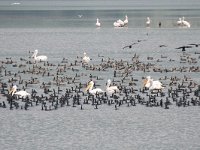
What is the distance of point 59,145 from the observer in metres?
21.9

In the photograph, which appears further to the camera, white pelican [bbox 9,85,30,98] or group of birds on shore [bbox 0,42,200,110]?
white pelican [bbox 9,85,30,98]

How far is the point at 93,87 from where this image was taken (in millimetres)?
31547

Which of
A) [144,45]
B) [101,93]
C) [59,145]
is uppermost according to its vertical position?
[144,45]

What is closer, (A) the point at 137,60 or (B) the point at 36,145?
(B) the point at 36,145

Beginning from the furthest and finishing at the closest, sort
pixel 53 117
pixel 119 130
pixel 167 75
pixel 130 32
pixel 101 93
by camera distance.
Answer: pixel 130 32 → pixel 167 75 → pixel 101 93 → pixel 53 117 → pixel 119 130

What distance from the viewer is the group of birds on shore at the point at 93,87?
28062 mm

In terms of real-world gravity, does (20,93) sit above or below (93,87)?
below

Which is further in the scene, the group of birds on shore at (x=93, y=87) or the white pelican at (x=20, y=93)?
the white pelican at (x=20, y=93)

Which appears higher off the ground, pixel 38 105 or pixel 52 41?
pixel 52 41

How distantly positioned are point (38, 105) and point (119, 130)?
17.1ft

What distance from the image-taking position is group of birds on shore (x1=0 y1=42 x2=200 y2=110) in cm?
2806

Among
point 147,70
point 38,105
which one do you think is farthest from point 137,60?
point 38,105

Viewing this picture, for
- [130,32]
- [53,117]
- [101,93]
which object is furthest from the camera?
[130,32]

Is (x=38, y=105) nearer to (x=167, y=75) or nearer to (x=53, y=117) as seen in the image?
(x=53, y=117)
